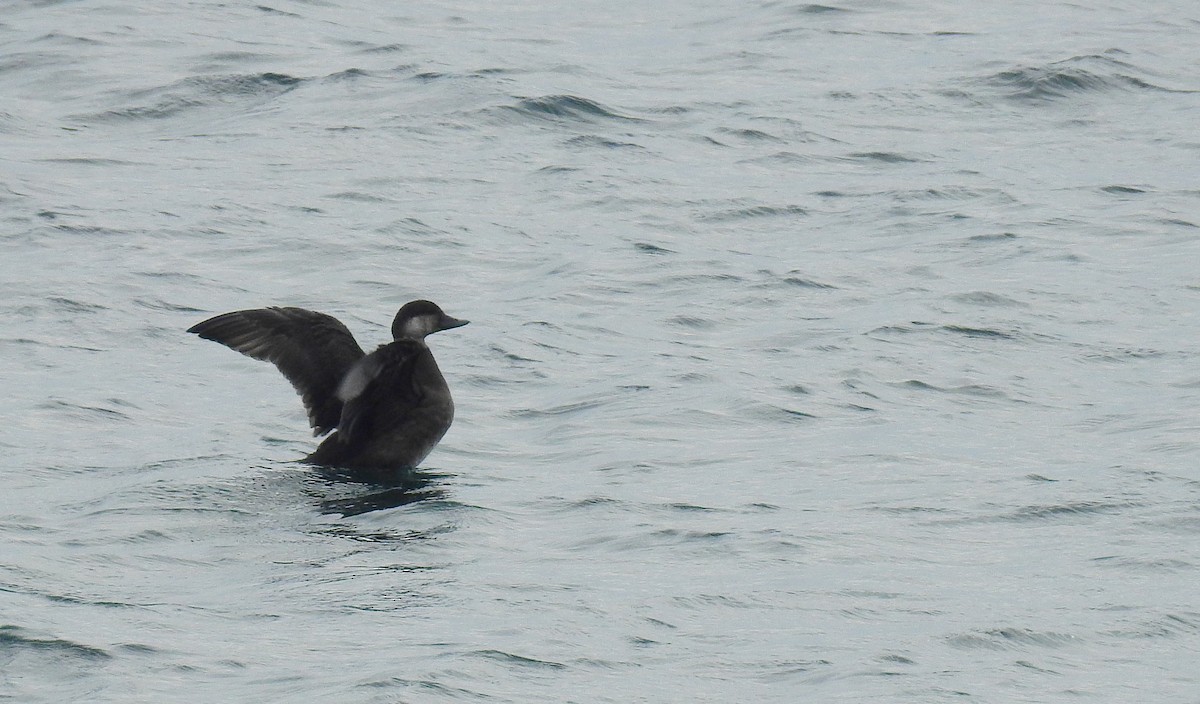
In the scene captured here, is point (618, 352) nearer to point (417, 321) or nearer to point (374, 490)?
point (417, 321)

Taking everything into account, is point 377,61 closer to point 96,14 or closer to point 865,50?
point 96,14

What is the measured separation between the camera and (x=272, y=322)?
9.08 metres

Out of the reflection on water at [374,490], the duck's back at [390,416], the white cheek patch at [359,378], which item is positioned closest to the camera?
the reflection on water at [374,490]

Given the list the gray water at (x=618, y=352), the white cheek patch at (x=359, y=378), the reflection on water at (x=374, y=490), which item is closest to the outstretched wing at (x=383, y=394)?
the white cheek patch at (x=359, y=378)

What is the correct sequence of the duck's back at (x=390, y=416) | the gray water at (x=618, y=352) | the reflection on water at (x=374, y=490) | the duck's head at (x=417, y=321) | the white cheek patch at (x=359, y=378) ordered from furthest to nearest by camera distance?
the duck's head at (x=417, y=321)
the white cheek patch at (x=359, y=378)
the duck's back at (x=390, y=416)
the reflection on water at (x=374, y=490)
the gray water at (x=618, y=352)

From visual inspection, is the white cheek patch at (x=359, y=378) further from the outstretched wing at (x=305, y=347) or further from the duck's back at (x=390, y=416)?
the outstretched wing at (x=305, y=347)

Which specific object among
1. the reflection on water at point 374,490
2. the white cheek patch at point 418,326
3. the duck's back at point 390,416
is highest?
the white cheek patch at point 418,326

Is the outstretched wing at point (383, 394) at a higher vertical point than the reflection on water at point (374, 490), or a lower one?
higher

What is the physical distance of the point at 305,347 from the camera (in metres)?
9.09

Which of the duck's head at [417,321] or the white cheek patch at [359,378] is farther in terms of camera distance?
the duck's head at [417,321]

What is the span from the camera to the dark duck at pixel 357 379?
28.7 feet

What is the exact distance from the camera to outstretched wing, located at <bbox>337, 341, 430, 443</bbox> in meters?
8.74

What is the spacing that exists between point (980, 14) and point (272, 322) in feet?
49.2

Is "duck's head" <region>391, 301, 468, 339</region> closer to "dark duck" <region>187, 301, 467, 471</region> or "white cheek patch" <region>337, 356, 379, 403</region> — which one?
"dark duck" <region>187, 301, 467, 471</region>
